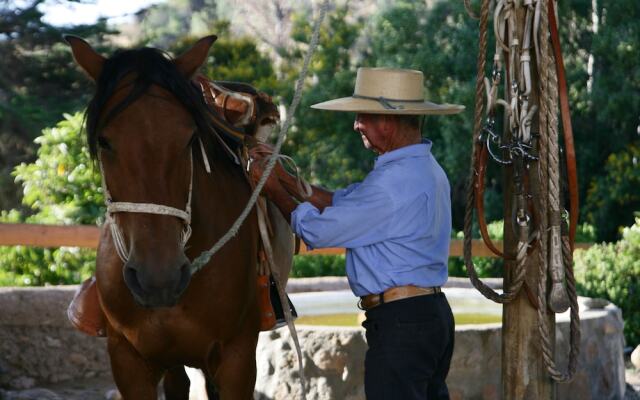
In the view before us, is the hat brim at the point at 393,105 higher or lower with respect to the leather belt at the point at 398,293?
higher

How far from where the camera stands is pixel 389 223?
3566 millimetres

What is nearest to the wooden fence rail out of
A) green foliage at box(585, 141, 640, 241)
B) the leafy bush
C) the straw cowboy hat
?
the leafy bush

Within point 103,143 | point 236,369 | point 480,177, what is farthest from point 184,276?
point 480,177

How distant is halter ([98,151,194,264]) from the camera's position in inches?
127

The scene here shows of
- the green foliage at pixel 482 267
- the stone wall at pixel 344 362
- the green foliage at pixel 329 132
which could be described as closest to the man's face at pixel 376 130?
the stone wall at pixel 344 362

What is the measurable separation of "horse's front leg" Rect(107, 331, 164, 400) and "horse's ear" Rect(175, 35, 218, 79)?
1.09 metres

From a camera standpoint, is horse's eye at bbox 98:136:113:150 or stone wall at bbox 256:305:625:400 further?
stone wall at bbox 256:305:625:400

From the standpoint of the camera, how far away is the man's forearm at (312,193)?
3854mm

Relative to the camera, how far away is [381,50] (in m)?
15.0

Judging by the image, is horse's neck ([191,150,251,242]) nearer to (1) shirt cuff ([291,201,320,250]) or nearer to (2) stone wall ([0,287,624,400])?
(1) shirt cuff ([291,201,320,250])

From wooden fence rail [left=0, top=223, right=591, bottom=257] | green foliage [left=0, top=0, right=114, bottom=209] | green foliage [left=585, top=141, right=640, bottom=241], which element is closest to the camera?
wooden fence rail [left=0, top=223, right=591, bottom=257]

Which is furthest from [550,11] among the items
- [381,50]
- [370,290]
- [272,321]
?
[381,50]

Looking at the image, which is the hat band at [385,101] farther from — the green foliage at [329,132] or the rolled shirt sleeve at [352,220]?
the green foliage at [329,132]

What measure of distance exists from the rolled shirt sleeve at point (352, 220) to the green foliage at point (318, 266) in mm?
6388
